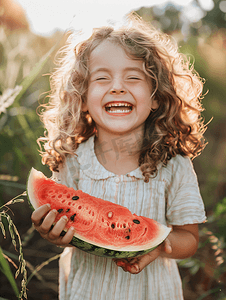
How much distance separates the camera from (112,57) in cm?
124

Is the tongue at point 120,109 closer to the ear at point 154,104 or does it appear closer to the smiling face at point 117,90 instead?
the smiling face at point 117,90

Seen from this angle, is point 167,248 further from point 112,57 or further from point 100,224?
point 112,57

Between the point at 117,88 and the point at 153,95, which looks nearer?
the point at 117,88

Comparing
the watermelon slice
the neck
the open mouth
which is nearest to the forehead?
the open mouth

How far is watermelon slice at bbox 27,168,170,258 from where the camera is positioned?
1034 millimetres

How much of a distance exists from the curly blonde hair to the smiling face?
6cm

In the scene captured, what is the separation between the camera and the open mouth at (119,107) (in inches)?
49.8

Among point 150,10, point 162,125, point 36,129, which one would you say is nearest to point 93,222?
point 162,125

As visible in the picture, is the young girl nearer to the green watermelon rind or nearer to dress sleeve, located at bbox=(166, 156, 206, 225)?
dress sleeve, located at bbox=(166, 156, 206, 225)

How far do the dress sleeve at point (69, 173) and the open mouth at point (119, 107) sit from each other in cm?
39

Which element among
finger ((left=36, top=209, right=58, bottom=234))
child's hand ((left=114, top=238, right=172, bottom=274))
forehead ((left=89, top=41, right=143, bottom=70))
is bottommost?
child's hand ((left=114, top=238, right=172, bottom=274))

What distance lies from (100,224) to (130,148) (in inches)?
19.3

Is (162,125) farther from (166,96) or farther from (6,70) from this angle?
(6,70)

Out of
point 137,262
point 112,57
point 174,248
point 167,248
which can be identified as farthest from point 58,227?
point 112,57
